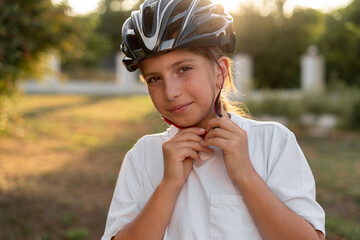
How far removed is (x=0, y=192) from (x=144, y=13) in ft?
16.0

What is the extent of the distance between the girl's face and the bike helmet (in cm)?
5

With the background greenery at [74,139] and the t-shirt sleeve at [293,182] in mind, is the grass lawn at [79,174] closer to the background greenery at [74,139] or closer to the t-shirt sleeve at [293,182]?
the background greenery at [74,139]

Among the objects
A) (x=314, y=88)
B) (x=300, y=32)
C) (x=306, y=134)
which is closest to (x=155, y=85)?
(x=306, y=134)

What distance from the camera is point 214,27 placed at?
185 cm

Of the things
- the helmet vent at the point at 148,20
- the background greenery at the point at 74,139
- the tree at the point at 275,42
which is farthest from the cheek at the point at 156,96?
the tree at the point at 275,42

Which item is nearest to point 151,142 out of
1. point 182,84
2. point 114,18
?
point 182,84

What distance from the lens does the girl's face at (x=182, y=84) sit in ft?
5.66

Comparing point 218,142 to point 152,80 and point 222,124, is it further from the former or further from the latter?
point 152,80

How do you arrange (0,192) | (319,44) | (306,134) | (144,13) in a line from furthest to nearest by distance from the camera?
(319,44)
(306,134)
(0,192)
(144,13)

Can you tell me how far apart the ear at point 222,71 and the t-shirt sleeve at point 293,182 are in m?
0.37

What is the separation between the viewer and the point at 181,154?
1670 millimetres

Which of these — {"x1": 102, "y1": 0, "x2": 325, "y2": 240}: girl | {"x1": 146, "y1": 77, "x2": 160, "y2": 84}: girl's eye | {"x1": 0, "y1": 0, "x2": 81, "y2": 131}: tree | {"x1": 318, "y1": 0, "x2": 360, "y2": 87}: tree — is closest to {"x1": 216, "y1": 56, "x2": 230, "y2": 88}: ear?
{"x1": 102, "y1": 0, "x2": 325, "y2": 240}: girl

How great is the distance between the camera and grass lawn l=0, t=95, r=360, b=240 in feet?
16.2

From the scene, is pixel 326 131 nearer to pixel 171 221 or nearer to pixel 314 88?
pixel 314 88
